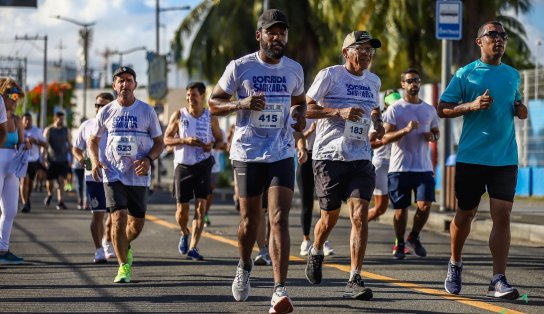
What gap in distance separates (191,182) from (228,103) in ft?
15.6

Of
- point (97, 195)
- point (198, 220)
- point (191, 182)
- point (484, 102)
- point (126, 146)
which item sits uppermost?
point (484, 102)

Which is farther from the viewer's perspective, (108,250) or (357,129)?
(108,250)

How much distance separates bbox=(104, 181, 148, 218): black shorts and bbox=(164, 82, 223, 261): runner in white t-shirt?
229 cm

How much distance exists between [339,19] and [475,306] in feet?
95.4

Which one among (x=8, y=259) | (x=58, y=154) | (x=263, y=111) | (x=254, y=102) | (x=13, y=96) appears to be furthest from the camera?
(x=58, y=154)

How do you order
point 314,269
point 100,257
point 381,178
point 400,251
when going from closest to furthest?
point 314,269
point 100,257
point 400,251
point 381,178

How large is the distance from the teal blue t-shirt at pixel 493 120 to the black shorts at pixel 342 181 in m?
0.75

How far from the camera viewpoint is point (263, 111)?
8.58m

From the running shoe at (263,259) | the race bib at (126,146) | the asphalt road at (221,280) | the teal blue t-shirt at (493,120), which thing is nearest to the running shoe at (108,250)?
the asphalt road at (221,280)

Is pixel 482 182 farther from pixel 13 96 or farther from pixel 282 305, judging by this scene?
pixel 13 96

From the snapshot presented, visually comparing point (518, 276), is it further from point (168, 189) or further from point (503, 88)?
point (168, 189)

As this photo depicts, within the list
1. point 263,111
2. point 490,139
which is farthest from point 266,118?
point 490,139

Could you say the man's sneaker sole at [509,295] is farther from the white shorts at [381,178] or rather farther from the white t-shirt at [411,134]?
the white shorts at [381,178]

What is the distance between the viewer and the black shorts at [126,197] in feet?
34.9
